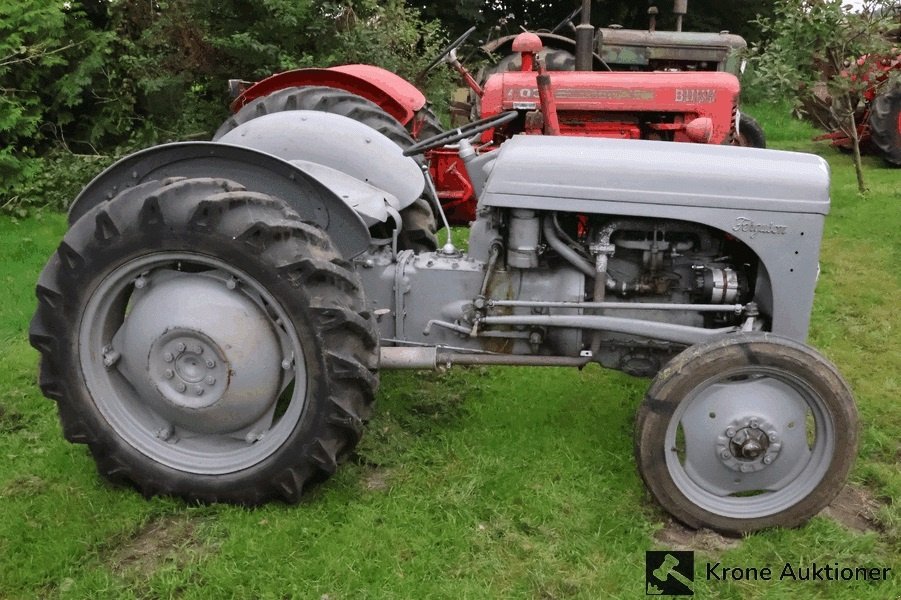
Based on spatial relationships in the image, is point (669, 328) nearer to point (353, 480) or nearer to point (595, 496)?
point (595, 496)

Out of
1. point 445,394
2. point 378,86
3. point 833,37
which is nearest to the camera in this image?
point 445,394

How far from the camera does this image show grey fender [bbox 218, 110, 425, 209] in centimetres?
330

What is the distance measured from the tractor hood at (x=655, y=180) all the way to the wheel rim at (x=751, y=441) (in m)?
0.57

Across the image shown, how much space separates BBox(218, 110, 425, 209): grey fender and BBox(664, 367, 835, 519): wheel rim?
4.99 feet

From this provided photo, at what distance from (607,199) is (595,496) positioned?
105 cm

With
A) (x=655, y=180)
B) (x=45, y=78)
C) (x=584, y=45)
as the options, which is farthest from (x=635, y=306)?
(x=45, y=78)

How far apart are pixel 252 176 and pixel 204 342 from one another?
591 millimetres

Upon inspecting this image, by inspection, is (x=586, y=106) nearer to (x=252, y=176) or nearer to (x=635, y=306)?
(x=635, y=306)

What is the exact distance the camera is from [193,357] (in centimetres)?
259

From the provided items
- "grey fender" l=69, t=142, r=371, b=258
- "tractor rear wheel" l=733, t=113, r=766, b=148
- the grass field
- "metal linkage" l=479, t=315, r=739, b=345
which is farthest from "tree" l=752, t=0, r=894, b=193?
"grey fender" l=69, t=142, r=371, b=258

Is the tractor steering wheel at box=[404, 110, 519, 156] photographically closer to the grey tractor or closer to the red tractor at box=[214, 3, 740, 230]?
the grey tractor

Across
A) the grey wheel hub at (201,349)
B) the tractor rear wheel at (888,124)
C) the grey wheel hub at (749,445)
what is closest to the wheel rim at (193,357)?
the grey wheel hub at (201,349)

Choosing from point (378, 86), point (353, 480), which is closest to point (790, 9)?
point (378, 86)

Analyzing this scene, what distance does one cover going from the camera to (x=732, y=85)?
6129 mm
